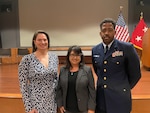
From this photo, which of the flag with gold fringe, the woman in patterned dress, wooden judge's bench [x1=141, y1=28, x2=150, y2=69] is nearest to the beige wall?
the flag with gold fringe

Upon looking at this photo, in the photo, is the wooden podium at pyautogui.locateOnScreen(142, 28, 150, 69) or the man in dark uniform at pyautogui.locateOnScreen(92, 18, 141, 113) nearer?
the man in dark uniform at pyautogui.locateOnScreen(92, 18, 141, 113)

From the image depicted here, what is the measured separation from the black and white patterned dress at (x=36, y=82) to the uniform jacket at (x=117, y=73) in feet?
1.47

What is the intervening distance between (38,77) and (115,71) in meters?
0.70

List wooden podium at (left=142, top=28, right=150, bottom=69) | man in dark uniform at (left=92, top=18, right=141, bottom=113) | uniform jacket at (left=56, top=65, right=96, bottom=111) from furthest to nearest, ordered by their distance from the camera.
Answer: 1. wooden podium at (left=142, top=28, right=150, bottom=69)
2. uniform jacket at (left=56, top=65, right=96, bottom=111)
3. man in dark uniform at (left=92, top=18, right=141, bottom=113)

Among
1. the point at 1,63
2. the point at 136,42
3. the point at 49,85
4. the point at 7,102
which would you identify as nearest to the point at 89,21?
the point at 136,42

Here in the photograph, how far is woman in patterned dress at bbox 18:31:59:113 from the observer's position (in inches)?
81.8

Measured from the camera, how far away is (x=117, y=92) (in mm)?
1939

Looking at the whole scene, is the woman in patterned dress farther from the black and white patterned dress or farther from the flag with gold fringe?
the flag with gold fringe

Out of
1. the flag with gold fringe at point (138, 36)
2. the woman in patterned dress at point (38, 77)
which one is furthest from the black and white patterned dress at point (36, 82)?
the flag with gold fringe at point (138, 36)

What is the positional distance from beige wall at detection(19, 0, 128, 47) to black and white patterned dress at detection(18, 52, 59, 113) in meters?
5.12

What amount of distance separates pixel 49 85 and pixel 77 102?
0.31 meters

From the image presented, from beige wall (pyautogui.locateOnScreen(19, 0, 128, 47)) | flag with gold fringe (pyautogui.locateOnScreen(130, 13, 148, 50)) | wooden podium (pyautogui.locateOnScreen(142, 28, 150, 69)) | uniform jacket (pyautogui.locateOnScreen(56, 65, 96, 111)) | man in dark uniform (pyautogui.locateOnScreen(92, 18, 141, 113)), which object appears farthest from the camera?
beige wall (pyautogui.locateOnScreen(19, 0, 128, 47))

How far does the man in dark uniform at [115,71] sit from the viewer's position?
190 cm

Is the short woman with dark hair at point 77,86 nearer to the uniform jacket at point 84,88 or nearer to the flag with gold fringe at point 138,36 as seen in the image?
the uniform jacket at point 84,88
